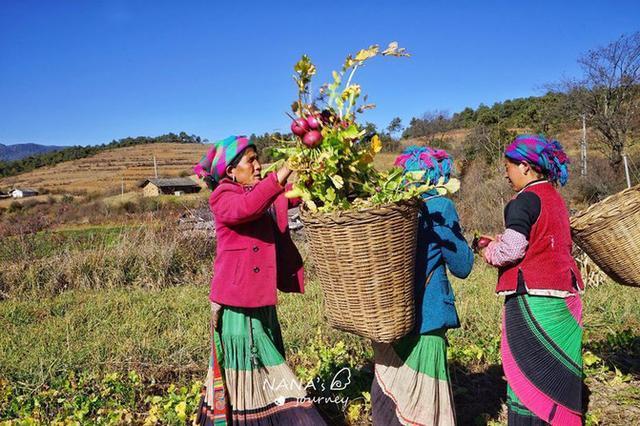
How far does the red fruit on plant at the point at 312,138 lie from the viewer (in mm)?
1976

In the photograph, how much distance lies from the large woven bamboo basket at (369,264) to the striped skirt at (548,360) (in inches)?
26.3

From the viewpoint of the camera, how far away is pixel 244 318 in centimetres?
269

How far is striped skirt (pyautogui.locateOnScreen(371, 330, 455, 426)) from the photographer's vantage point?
2.64 meters

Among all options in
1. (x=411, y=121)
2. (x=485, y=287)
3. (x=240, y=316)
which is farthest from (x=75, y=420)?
(x=411, y=121)

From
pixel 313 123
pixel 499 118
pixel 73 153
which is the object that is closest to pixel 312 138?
pixel 313 123

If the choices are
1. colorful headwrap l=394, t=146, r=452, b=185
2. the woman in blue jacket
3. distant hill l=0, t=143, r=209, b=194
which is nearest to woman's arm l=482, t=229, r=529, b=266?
the woman in blue jacket

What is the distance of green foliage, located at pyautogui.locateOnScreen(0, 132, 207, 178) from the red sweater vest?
267 feet

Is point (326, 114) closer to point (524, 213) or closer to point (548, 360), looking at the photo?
point (524, 213)

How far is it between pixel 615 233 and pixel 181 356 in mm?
3367

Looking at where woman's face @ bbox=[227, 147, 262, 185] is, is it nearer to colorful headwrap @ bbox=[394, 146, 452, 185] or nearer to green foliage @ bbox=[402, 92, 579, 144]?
colorful headwrap @ bbox=[394, 146, 452, 185]

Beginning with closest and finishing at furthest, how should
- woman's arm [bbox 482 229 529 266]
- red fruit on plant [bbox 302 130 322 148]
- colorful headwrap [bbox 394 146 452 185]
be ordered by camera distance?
red fruit on plant [bbox 302 130 322 148] → woman's arm [bbox 482 229 529 266] → colorful headwrap [bbox 394 146 452 185]

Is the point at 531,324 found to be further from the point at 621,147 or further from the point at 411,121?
the point at 411,121

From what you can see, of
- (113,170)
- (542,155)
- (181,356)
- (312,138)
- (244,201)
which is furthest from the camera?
(113,170)

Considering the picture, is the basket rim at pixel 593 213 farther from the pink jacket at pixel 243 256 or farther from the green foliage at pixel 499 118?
the green foliage at pixel 499 118
